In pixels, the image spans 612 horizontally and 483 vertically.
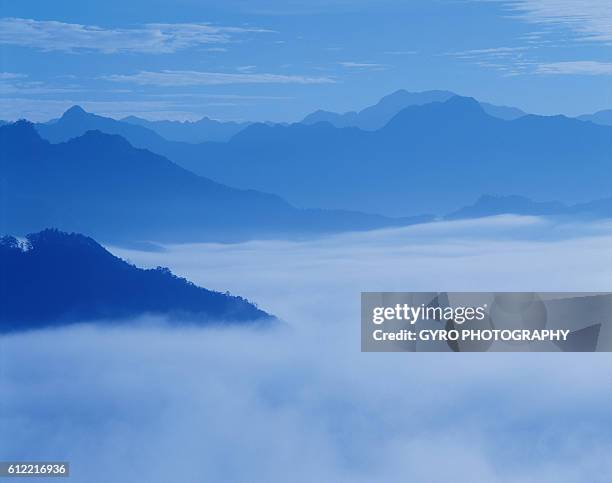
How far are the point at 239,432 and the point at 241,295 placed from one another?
59 cm

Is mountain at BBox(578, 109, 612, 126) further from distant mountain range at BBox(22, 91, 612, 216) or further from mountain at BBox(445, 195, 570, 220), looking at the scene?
mountain at BBox(445, 195, 570, 220)

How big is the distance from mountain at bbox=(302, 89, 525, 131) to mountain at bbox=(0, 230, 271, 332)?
0.88m

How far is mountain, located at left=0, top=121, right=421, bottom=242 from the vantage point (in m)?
4.70

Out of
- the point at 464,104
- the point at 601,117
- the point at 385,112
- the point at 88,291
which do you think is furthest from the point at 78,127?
the point at 601,117

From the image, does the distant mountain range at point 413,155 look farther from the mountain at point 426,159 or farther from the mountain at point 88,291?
the mountain at point 88,291

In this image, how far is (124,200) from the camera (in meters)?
4.75

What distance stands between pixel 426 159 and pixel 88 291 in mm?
1591

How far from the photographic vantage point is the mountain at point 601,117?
15.3ft

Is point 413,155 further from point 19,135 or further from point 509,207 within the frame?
point 19,135

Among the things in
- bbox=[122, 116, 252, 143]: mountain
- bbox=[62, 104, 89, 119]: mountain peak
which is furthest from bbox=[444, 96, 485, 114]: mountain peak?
bbox=[62, 104, 89, 119]: mountain peak

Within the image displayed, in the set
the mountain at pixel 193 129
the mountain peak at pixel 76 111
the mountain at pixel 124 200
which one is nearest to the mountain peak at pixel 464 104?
the mountain at pixel 124 200

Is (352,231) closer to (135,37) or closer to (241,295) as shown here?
(241,295)

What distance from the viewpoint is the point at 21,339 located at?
184 inches

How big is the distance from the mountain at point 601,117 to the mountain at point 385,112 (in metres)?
0.28
